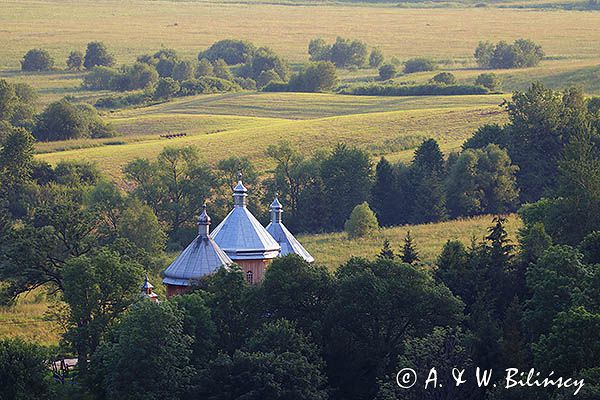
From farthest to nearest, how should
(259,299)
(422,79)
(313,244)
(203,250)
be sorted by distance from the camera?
(422,79)
(313,244)
(203,250)
(259,299)

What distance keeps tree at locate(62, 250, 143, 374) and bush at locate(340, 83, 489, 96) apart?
→ 86.1 meters

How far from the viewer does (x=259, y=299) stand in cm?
5212

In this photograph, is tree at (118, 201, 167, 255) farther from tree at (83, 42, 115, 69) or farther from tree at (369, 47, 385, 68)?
tree at (369, 47, 385, 68)

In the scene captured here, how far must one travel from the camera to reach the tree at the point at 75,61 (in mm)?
185000

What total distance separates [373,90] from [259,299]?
95.6 meters

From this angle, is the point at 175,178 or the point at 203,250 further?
the point at 175,178

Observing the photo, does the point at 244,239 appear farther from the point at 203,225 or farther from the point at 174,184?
the point at 174,184

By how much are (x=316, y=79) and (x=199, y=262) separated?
323ft

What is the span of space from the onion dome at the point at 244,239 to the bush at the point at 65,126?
196ft

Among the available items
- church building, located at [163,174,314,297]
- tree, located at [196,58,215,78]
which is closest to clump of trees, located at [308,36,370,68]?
tree, located at [196,58,215,78]

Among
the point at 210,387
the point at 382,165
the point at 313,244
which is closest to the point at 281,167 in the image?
the point at 382,165

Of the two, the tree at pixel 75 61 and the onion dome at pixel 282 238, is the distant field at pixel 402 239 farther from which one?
the tree at pixel 75 61

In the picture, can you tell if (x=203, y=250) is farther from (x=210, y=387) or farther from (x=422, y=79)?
(x=422, y=79)

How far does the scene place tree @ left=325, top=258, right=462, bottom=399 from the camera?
162 feet
